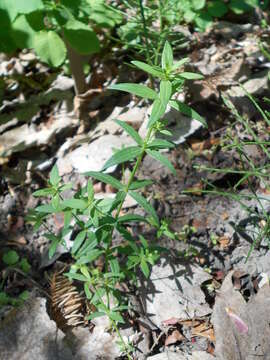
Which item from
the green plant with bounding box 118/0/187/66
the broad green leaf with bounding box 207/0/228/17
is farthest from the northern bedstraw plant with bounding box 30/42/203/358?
the broad green leaf with bounding box 207/0/228/17

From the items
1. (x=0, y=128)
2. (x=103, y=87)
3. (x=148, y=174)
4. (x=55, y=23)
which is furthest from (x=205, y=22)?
(x=0, y=128)

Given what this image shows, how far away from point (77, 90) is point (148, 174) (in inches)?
36.5

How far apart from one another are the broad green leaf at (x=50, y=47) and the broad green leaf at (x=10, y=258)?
44.9 inches

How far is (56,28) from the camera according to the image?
2719mm

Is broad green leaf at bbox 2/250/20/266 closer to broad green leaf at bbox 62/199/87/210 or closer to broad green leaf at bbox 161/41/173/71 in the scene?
broad green leaf at bbox 62/199/87/210

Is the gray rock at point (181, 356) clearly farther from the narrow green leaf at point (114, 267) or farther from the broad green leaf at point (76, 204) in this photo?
the broad green leaf at point (76, 204)

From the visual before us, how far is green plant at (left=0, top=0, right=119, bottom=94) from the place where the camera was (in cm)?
252

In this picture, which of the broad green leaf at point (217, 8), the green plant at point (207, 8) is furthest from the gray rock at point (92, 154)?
the broad green leaf at point (217, 8)

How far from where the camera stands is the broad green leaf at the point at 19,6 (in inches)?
91.4

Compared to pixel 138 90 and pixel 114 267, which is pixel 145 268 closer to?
pixel 114 267

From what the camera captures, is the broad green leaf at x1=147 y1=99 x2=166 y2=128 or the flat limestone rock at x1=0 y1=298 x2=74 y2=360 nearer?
the broad green leaf at x1=147 y1=99 x2=166 y2=128

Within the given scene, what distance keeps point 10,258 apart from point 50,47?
1.25 metres

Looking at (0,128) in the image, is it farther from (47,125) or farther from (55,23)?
Result: (55,23)

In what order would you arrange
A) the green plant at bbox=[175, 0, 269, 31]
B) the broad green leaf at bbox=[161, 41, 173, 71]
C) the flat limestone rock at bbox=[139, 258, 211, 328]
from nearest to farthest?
the broad green leaf at bbox=[161, 41, 173, 71] → the flat limestone rock at bbox=[139, 258, 211, 328] → the green plant at bbox=[175, 0, 269, 31]
